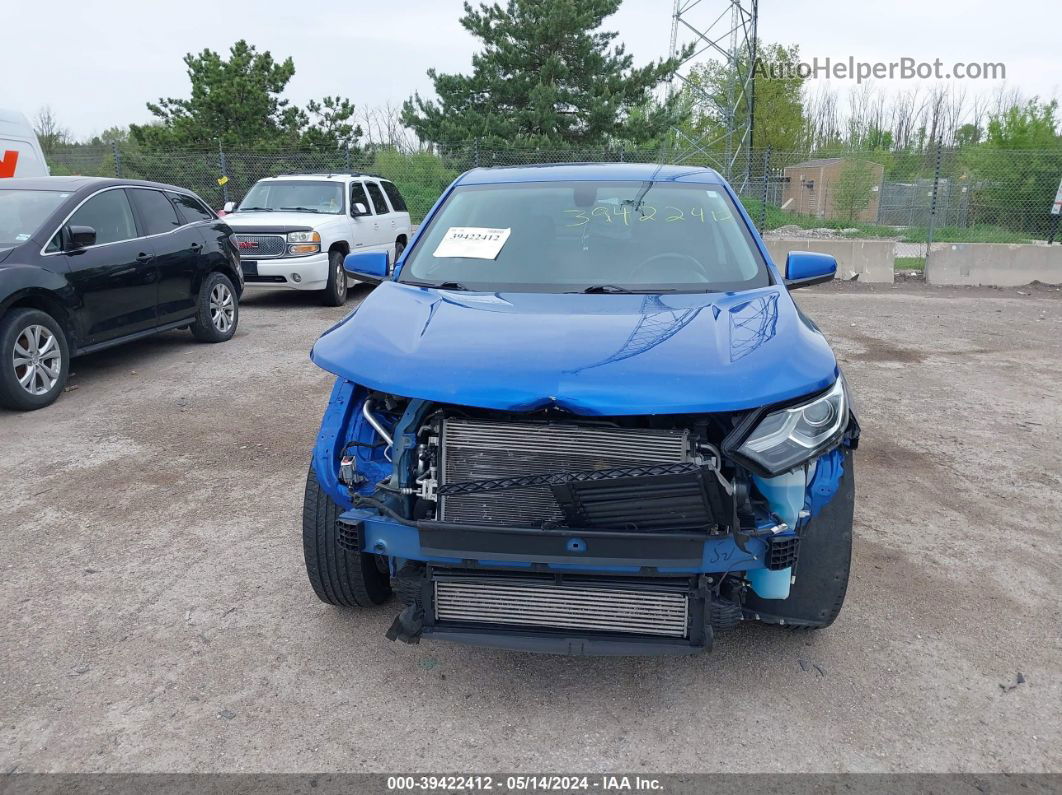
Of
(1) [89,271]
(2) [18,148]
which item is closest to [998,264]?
(1) [89,271]

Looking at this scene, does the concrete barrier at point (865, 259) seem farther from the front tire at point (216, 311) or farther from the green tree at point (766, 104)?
the green tree at point (766, 104)

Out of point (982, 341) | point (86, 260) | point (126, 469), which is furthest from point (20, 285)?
point (982, 341)

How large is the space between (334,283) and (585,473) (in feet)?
29.4

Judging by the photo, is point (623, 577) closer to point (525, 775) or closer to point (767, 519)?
point (767, 519)

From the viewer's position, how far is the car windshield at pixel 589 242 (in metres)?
3.56

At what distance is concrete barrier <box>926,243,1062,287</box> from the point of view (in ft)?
43.9

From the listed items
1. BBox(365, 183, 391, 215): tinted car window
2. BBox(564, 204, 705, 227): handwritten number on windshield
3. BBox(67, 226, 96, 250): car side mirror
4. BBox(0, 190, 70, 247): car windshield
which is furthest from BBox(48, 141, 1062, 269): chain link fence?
BBox(564, 204, 705, 227): handwritten number on windshield

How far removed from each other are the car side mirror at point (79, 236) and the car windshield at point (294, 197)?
199 inches

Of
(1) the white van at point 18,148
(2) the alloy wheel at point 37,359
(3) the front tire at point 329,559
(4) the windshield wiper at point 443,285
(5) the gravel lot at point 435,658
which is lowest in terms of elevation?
(5) the gravel lot at point 435,658

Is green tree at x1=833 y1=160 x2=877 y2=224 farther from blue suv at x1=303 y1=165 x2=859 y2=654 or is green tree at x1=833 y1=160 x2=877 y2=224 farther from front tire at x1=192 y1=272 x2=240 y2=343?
blue suv at x1=303 y1=165 x2=859 y2=654

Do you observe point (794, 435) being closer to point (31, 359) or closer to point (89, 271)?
point (31, 359)

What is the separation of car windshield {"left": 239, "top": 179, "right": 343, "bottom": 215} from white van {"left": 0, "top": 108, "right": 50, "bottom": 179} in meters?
2.49

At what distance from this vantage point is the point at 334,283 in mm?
10805

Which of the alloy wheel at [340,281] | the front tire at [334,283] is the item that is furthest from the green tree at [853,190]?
the front tire at [334,283]
